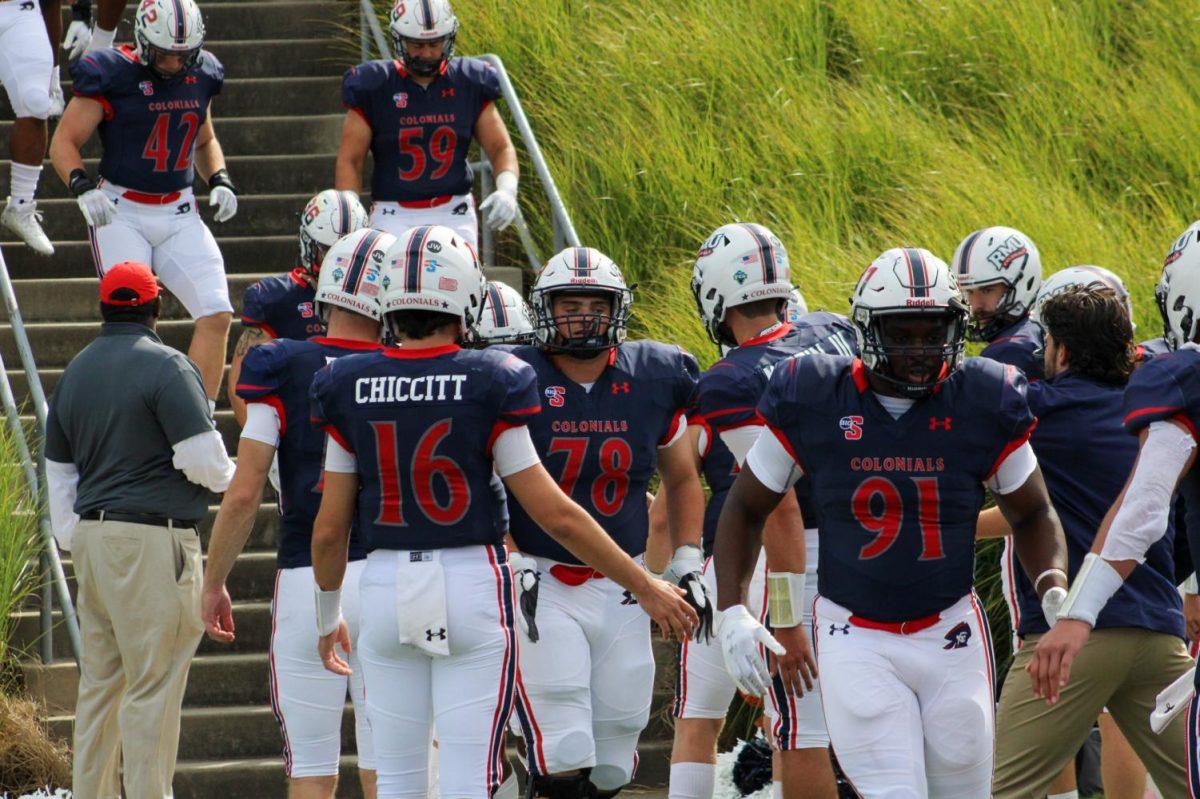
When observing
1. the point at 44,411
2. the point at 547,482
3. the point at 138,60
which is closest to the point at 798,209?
the point at 138,60

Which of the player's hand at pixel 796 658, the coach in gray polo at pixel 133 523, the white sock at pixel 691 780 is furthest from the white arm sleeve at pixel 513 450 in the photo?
the coach in gray polo at pixel 133 523

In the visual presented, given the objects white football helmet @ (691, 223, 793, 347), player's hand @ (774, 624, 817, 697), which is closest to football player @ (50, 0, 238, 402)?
white football helmet @ (691, 223, 793, 347)

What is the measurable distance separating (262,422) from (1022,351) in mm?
2734

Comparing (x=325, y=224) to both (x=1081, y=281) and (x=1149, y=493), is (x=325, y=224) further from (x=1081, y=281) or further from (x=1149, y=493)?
(x=1149, y=493)

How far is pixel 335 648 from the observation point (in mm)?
5531

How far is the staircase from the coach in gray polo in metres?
1.17

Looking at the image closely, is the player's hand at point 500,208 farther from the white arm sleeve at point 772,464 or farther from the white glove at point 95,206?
the white arm sleeve at point 772,464

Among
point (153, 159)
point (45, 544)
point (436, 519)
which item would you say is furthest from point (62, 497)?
point (153, 159)

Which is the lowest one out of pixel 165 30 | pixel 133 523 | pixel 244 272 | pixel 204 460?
pixel 133 523

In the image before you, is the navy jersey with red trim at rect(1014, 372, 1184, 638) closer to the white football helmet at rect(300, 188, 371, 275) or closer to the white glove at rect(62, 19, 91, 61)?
the white football helmet at rect(300, 188, 371, 275)

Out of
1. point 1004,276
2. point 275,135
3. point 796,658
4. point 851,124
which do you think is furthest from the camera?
point 275,135

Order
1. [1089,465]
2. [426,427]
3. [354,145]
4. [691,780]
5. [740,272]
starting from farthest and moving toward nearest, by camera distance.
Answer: [354,145], [691,780], [740,272], [1089,465], [426,427]

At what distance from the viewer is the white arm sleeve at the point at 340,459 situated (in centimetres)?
486

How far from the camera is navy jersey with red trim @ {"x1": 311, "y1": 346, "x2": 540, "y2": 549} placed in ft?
15.5
